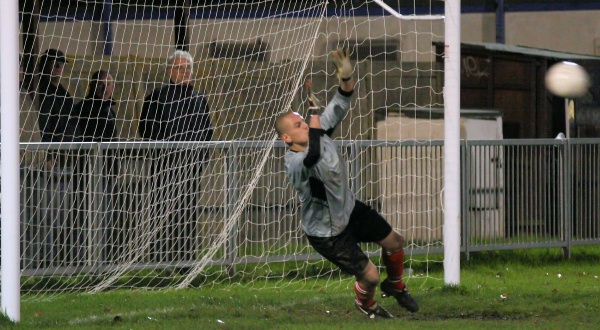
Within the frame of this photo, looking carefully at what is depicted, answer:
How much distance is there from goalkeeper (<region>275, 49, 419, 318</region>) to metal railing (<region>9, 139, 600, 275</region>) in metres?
2.61

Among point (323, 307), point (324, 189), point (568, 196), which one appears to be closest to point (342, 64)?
point (324, 189)

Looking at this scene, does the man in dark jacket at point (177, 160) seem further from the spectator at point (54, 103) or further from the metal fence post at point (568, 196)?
the metal fence post at point (568, 196)

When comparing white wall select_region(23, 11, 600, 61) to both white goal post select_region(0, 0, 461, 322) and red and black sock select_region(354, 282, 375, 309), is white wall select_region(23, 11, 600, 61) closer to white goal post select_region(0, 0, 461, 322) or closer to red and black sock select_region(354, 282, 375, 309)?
white goal post select_region(0, 0, 461, 322)

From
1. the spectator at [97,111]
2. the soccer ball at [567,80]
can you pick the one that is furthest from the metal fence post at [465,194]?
the spectator at [97,111]

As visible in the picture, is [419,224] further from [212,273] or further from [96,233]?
[96,233]

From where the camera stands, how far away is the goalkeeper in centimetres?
764

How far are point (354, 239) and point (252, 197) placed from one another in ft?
9.34

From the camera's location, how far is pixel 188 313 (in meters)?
8.09

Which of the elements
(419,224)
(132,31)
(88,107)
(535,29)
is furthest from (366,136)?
(535,29)

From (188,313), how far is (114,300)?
113 cm

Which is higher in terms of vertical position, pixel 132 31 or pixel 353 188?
pixel 132 31

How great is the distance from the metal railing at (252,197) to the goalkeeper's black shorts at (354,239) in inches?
103

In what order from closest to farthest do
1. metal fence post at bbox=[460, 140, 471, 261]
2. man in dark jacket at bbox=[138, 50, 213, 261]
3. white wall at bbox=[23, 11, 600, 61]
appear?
man in dark jacket at bbox=[138, 50, 213, 261] < metal fence post at bbox=[460, 140, 471, 261] < white wall at bbox=[23, 11, 600, 61]

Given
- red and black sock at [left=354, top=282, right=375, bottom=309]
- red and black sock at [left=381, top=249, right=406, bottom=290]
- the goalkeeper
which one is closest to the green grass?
red and black sock at [left=354, top=282, right=375, bottom=309]
